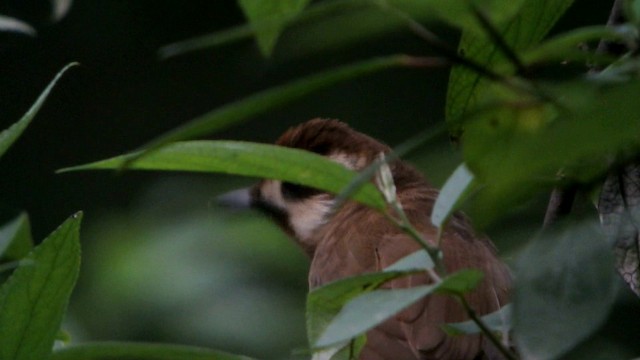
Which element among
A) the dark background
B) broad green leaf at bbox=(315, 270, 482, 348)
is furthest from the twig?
the dark background

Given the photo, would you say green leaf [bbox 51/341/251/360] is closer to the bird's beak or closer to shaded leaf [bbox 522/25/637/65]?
shaded leaf [bbox 522/25/637/65]

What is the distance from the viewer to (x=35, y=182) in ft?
32.0

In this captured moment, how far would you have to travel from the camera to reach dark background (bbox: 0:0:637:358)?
4789mm

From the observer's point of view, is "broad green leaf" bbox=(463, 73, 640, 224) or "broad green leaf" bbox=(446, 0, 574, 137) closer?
"broad green leaf" bbox=(463, 73, 640, 224)

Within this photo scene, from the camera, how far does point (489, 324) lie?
70.6 inches

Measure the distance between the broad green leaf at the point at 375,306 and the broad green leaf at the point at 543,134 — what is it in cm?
16

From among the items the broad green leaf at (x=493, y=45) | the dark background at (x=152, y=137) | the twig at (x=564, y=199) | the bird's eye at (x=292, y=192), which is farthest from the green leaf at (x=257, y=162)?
the bird's eye at (x=292, y=192)

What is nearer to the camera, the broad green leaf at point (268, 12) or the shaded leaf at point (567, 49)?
the shaded leaf at point (567, 49)

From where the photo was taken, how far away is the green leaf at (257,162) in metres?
1.53

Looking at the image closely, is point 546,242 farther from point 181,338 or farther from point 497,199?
point 181,338

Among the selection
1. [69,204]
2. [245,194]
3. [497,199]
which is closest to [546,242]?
[497,199]

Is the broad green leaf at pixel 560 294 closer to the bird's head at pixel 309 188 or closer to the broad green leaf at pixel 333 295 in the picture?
the broad green leaf at pixel 333 295

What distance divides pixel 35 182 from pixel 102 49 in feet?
4.56

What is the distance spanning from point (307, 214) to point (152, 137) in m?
5.74
